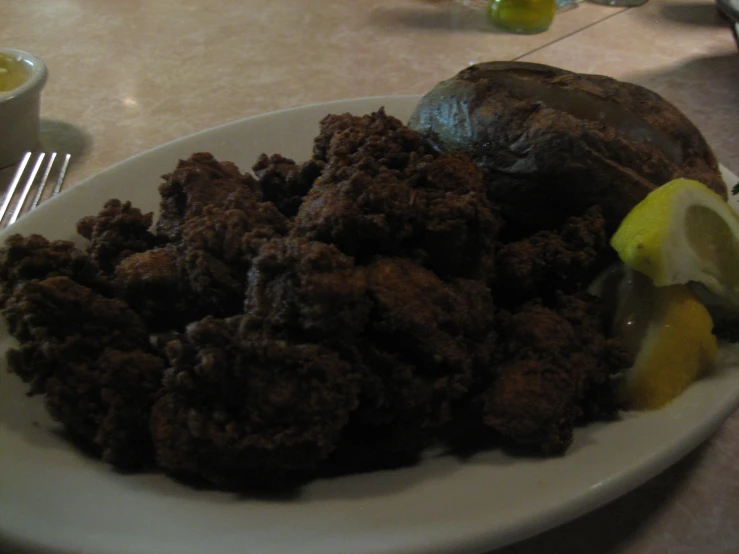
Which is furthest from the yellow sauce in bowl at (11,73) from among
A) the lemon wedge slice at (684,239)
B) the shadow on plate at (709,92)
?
the shadow on plate at (709,92)

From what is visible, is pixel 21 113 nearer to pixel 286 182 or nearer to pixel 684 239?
pixel 286 182

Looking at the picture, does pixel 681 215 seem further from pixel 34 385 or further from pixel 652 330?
pixel 34 385

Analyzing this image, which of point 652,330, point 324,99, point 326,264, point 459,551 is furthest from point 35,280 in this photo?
point 324,99

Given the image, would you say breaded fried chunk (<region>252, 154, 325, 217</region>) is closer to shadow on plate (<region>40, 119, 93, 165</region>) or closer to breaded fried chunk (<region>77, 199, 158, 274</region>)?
breaded fried chunk (<region>77, 199, 158, 274</region>)

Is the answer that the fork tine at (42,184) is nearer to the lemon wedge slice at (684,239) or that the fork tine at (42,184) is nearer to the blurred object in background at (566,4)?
the lemon wedge slice at (684,239)

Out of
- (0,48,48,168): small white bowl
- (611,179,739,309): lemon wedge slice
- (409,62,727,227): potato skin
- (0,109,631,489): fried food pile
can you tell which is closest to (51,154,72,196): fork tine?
(0,48,48,168): small white bowl

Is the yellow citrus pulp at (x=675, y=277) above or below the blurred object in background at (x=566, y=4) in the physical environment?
above

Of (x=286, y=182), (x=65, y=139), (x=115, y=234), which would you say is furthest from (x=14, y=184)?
(x=286, y=182)
